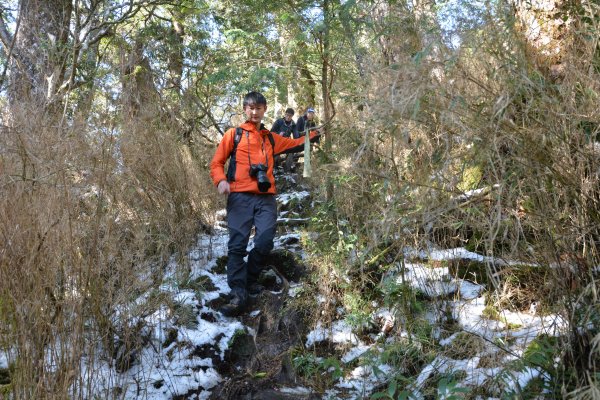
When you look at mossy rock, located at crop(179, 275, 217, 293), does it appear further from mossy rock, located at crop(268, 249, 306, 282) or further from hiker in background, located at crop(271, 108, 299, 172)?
hiker in background, located at crop(271, 108, 299, 172)

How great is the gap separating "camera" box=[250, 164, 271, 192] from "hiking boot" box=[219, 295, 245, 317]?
3.47ft

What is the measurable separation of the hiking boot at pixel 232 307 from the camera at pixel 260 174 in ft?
3.47

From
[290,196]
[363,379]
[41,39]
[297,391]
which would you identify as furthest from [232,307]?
[41,39]

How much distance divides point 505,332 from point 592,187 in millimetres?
1187

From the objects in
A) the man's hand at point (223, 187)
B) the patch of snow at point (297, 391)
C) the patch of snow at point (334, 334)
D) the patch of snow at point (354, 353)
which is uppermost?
the man's hand at point (223, 187)

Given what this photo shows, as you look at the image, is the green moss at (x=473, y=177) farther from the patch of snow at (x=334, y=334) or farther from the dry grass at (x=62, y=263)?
the dry grass at (x=62, y=263)

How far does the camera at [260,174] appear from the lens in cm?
408

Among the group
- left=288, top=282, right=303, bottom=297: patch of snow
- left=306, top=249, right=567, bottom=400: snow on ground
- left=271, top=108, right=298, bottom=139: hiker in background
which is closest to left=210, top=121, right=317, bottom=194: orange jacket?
left=288, top=282, right=303, bottom=297: patch of snow

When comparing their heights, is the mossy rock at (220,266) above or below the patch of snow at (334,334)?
above

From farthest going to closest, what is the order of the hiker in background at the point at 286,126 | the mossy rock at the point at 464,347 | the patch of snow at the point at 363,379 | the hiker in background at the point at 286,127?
the hiker in background at the point at 286,126
the hiker in background at the point at 286,127
the patch of snow at the point at 363,379
the mossy rock at the point at 464,347

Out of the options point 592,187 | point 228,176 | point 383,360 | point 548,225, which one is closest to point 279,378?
point 383,360

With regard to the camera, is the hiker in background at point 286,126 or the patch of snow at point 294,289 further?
the hiker in background at point 286,126

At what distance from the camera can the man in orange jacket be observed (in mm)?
4086

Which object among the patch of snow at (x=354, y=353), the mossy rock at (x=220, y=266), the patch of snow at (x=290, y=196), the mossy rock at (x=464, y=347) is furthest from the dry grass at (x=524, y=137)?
the patch of snow at (x=290, y=196)
